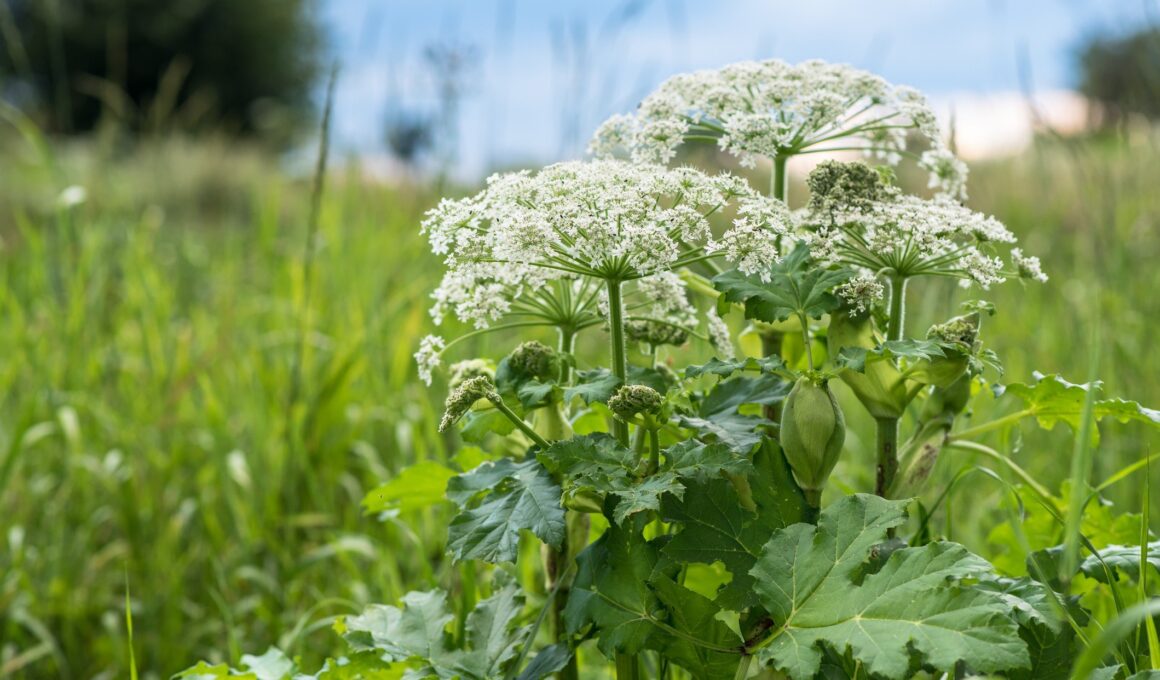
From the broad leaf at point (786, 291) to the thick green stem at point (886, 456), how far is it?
22 centimetres

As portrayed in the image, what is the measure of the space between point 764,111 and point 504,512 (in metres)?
0.66

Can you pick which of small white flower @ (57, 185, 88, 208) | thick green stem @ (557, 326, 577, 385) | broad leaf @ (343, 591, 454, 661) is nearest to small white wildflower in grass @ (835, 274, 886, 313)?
Result: thick green stem @ (557, 326, 577, 385)

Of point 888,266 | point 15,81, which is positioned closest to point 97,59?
point 15,81

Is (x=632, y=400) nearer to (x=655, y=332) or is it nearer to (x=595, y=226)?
(x=595, y=226)

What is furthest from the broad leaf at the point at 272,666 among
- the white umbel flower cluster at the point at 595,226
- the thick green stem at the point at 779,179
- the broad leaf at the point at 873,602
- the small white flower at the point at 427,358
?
the thick green stem at the point at 779,179

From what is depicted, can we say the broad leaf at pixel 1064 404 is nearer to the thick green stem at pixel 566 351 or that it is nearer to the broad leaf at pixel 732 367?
the broad leaf at pixel 732 367

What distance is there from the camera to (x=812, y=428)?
4.01 ft

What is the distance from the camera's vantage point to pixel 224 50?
94.9 ft

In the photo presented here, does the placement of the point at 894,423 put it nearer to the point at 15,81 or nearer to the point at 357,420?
the point at 357,420

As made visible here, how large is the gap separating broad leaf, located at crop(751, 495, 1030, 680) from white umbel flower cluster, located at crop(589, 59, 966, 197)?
49 cm

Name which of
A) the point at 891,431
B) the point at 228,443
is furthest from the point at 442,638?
the point at 228,443

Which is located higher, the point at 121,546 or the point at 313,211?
the point at 313,211

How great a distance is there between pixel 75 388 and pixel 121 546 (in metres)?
0.72

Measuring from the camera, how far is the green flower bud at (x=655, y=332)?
1454 mm
